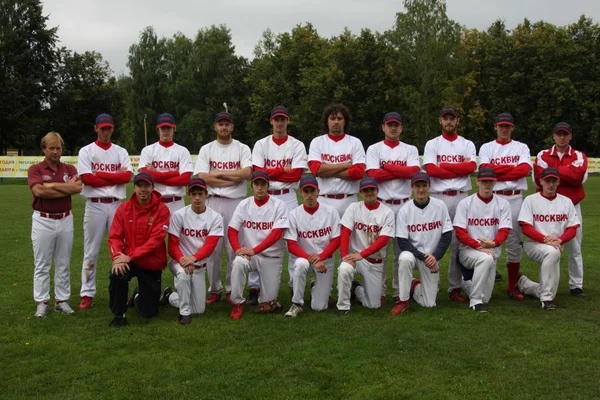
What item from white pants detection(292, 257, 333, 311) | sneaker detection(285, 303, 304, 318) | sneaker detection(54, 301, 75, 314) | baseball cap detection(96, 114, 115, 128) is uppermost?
baseball cap detection(96, 114, 115, 128)

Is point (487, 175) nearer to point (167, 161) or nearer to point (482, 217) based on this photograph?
point (482, 217)

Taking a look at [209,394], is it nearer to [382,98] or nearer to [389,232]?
[389,232]

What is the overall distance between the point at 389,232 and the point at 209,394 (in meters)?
3.43

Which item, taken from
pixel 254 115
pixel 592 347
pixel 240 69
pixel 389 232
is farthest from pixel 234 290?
pixel 240 69

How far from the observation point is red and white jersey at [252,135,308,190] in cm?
787

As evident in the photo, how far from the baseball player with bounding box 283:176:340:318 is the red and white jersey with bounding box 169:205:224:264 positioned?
0.90 m

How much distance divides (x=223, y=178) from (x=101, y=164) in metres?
1.61

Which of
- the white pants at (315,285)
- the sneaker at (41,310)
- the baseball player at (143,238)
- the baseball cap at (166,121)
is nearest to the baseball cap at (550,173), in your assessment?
the white pants at (315,285)

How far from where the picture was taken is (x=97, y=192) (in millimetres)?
7477

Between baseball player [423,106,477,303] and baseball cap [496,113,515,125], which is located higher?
baseball cap [496,113,515,125]

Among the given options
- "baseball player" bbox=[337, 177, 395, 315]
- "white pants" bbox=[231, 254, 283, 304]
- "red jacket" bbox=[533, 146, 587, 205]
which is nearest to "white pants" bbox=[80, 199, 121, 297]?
"white pants" bbox=[231, 254, 283, 304]

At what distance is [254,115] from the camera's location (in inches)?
2216

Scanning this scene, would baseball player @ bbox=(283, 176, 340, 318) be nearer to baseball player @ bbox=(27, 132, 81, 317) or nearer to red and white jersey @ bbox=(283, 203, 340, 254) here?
red and white jersey @ bbox=(283, 203, 340, 254)

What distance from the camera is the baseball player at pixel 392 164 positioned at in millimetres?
7723
